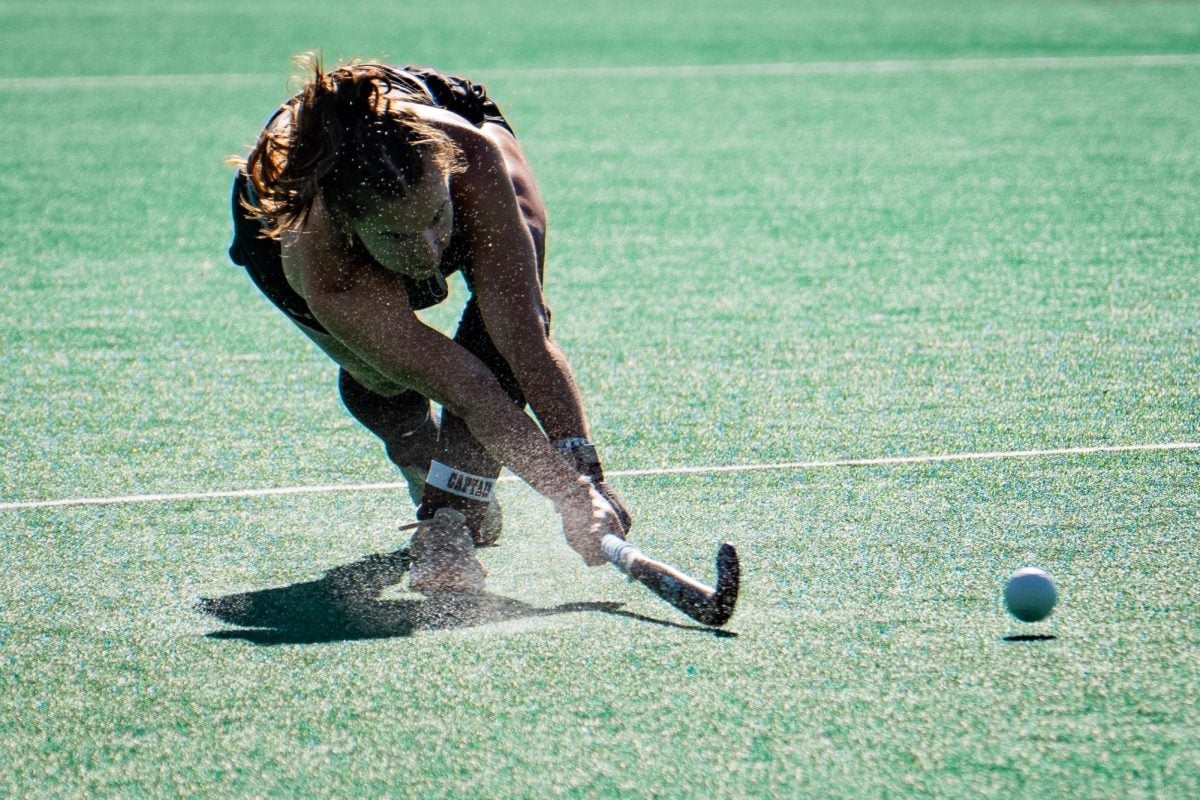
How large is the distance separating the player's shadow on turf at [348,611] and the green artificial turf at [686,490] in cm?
1

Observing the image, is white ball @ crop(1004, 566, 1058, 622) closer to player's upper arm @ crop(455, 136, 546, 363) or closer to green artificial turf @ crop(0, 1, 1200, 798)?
green artificial turf @ crop(0, 1, 1200, 798)

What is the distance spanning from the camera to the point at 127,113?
9.35 m

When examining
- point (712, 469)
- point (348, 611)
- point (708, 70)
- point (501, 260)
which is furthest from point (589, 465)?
point (708, 70)

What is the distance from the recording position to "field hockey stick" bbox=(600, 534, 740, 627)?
108 inches

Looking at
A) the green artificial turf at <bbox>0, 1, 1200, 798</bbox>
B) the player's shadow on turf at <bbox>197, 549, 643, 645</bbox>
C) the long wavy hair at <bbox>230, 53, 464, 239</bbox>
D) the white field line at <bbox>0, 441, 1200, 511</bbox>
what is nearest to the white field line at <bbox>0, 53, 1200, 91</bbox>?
the green artificial turf at <bbox>0, 1, 1200, 798</bbox>

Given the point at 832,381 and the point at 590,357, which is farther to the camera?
the point at 590,357

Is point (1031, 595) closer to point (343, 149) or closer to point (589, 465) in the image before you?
point (589, 465)

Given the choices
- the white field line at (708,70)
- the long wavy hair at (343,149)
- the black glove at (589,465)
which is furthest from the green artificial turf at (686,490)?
the white field line at (708,70)

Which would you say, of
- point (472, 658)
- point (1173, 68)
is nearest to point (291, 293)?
point (472, 658)

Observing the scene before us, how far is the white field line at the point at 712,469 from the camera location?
3695 millimetres

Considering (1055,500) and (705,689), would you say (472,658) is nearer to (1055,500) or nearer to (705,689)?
(705,689)

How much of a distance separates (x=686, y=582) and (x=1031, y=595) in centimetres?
60

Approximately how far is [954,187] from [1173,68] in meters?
3.96

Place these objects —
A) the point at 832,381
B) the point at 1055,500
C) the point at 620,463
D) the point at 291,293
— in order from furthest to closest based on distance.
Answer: the point at 832,381, the point at 620,463, the point at 1055,500, the point at 291,293
